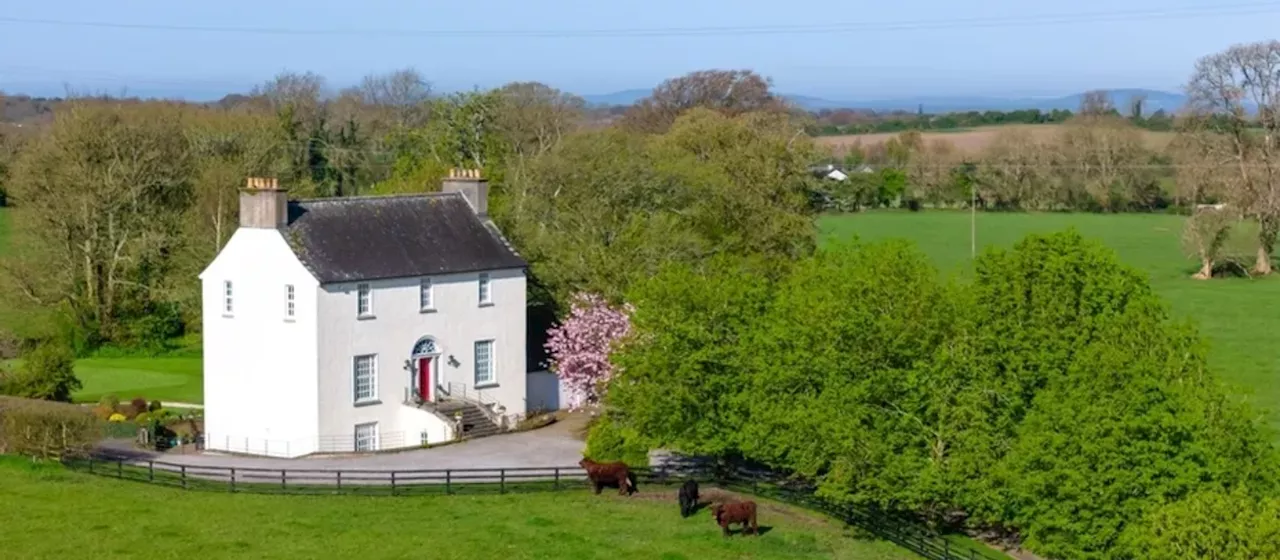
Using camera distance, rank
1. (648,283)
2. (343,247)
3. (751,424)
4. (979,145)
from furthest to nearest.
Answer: (979,145)
(343,247)
(648,283)
(751,424)

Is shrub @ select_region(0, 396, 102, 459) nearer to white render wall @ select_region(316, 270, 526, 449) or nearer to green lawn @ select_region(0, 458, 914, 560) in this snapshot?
green lawn @ select_region(0, 458, 914, 560)

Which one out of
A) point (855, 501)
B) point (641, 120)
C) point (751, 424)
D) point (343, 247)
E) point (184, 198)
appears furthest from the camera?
point (641, 120)

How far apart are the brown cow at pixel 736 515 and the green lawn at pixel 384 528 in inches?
14.3

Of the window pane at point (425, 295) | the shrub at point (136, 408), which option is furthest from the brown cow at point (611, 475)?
the shrub at point (136, 408)

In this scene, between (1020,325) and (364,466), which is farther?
(364,466)

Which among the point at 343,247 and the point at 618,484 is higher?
the point at 343,247

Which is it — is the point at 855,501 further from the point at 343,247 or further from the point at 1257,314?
the point at 1257,314

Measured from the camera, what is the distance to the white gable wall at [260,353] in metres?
52.8

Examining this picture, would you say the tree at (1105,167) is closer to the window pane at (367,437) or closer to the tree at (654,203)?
the tree at (654,203)

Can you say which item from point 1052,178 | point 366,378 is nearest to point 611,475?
point 366,378

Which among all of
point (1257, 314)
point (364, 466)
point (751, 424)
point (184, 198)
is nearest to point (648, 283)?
point (751, 424)

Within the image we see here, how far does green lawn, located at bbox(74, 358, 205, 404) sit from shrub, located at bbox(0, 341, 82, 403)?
A: 2.22 meters

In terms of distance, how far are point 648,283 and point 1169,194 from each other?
9809 cm

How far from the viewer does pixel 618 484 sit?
45281 mm
